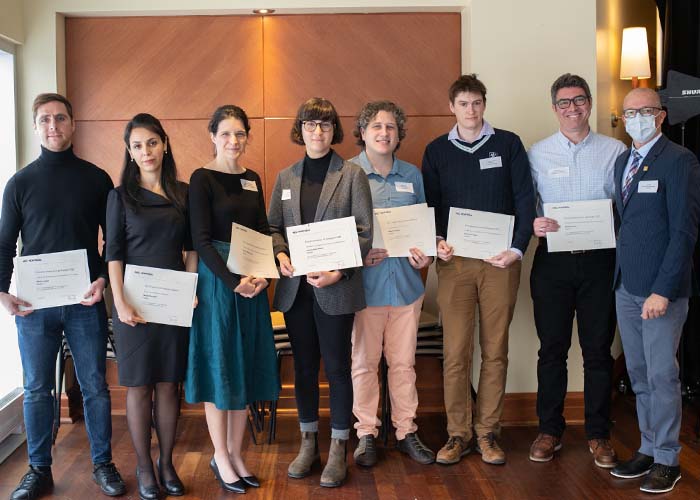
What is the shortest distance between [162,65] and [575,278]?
2847 millimetres

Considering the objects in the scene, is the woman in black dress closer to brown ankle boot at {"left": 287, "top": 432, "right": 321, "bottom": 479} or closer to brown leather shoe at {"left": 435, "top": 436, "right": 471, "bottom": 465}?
brown ankle boot at {"left": 287, "top": 432, "right": 321, "bottom": 479}

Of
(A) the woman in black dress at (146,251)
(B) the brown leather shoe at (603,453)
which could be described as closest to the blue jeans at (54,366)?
(A) the woman in black dress at (146,251)

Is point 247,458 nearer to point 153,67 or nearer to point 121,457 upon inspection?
point 121,457

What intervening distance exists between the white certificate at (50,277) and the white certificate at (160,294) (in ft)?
0.97

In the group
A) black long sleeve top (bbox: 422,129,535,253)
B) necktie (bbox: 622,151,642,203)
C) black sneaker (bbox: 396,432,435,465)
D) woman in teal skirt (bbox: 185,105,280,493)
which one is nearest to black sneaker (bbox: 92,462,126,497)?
woman in teal skirt (bbox: 185,105,280,493)

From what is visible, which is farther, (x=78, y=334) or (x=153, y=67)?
(x=153, y=67)

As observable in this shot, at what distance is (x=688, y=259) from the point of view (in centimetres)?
333

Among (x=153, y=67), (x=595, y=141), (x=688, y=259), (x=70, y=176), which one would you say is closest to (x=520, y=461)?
(x=688, y=259)

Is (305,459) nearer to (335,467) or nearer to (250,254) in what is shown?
(335,467)

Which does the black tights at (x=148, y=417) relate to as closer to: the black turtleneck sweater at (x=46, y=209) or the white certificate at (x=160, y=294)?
the white certificate at (x=160, y=294)

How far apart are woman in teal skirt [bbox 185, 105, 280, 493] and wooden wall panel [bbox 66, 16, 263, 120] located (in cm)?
149

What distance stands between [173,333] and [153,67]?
2.15 meters

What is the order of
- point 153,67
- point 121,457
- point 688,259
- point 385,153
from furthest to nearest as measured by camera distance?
1. point 153,67
2. point 121,457
3. point 385,153
4. point 688,259

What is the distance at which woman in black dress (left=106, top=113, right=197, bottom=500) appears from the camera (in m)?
3.28
